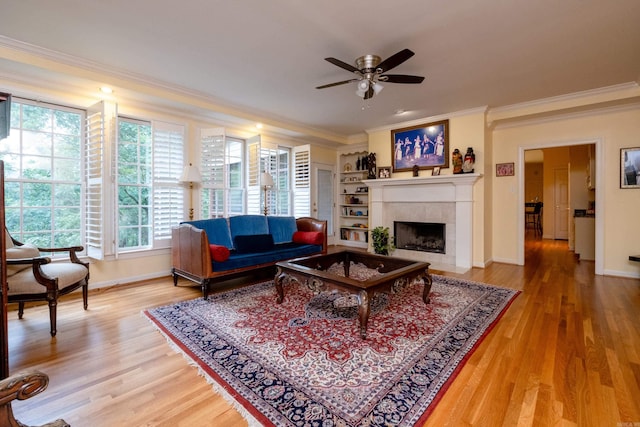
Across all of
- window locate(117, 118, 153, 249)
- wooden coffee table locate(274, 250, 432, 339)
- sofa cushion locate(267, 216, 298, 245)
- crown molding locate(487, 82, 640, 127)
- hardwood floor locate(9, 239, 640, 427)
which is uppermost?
crown molding locate(487, 82, 640, 127)

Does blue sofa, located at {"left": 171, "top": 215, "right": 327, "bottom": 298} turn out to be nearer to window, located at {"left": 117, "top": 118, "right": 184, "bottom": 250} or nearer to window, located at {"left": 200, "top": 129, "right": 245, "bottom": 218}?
window, located at {"left": 117, "top": 118, "right": 184, "bottom": 250}

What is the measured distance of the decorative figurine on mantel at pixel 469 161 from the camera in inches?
187

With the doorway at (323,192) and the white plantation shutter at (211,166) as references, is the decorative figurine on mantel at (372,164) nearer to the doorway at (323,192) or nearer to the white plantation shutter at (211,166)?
the doorway at (323,192)

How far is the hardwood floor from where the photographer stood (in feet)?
4.88

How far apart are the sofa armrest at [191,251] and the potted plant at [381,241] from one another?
3306 millimetres

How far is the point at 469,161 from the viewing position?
4.77 metres

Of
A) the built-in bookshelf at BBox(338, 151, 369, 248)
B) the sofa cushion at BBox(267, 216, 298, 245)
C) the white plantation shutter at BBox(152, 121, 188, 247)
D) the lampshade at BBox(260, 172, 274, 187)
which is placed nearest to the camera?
the white plantation shutter at BBox(152, 121, 188, 247)

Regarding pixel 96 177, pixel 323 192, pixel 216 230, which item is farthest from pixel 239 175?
pixel 323 192

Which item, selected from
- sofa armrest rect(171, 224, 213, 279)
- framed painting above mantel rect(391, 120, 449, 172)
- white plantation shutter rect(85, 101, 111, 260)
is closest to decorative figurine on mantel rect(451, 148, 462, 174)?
framed painting above mantel rect(391, 120, 449, 172)

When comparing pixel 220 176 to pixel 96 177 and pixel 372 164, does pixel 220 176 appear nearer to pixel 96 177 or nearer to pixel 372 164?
pixel 96 177

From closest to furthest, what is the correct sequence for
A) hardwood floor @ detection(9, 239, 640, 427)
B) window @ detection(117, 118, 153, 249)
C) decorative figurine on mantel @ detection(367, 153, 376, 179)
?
1. hardwood floor @ detection(9, 239, 640, 427)
2. window @ detection(117, 118, 153, 249)
3. decorative figurine on mantel @ detection(367, 153, 376, 179)

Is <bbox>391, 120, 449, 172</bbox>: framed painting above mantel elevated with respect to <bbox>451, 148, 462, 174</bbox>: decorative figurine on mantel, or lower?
elevated

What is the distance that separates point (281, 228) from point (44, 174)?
316cm

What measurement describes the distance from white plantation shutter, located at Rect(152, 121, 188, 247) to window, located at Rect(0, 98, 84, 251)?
2.81 feet
